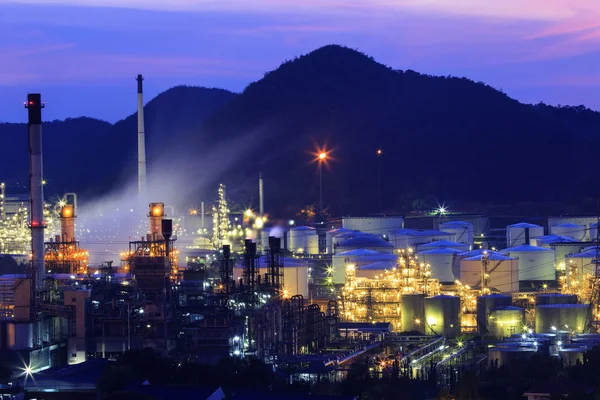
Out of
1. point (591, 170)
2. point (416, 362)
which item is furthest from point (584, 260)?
point (591, 170)

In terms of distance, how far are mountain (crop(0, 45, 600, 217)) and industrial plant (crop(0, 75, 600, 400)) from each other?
4208cm

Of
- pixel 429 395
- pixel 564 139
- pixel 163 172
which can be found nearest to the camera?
pixel 429 395

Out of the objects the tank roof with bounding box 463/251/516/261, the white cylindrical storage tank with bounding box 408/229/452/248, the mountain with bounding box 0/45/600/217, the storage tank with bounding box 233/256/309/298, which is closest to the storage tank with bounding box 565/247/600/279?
the tank roof with bounding box 463/251/516/261

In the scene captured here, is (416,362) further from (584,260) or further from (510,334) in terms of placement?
(584,260)

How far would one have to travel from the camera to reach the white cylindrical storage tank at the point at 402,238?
69.5 metres

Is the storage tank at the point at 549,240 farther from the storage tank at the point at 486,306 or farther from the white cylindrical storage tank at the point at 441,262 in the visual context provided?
the storage tank at the point at 486,306

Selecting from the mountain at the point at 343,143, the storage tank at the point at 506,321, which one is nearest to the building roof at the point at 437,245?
the storage tank at the point at 506,321

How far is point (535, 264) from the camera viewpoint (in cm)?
5831

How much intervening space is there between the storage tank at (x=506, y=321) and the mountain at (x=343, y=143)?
5129 centimetres

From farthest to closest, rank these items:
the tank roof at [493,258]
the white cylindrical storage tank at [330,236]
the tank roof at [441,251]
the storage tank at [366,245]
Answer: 1. the white cylindrical storage tank at [330,236]
2. the storage tank at [366,245]
3. the tank roof at [441,251]
4. the tank roof at [493,258]

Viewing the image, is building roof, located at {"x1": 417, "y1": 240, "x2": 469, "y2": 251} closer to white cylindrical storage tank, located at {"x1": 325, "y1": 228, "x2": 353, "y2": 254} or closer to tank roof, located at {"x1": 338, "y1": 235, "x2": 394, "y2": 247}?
tank roof, located at {"x1": 338, "y1": 235, "x2": 394, "y2": 247}

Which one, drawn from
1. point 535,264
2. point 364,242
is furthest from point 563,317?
point 364,242

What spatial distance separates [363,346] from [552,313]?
7.22 m

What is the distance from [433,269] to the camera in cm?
5734
